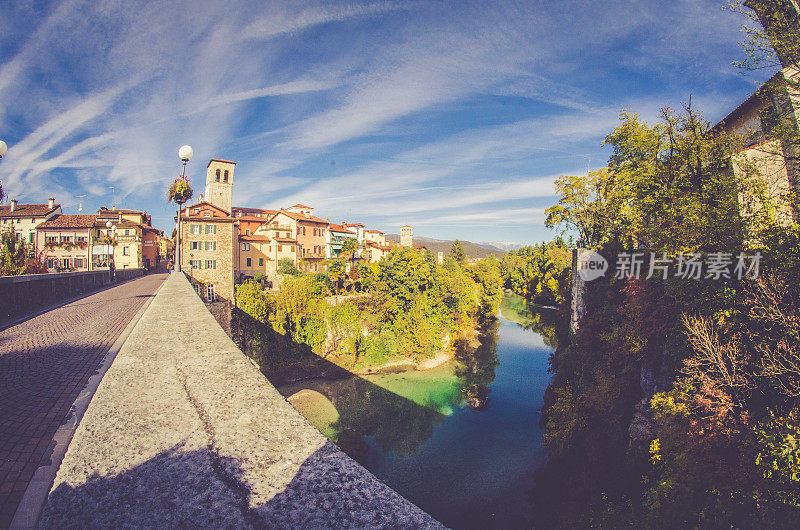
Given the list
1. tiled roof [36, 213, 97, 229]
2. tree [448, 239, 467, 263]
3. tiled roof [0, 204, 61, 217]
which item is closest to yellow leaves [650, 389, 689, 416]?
tiled roof [36, 213, 97, 229]

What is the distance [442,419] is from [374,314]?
12913mm

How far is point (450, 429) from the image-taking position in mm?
19922

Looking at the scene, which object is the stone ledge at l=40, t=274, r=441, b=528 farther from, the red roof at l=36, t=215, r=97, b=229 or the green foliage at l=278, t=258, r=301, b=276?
the red roof at l=36, t=215, r=97, b=229

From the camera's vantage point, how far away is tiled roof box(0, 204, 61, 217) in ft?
143

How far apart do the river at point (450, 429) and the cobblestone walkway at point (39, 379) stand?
13940mm

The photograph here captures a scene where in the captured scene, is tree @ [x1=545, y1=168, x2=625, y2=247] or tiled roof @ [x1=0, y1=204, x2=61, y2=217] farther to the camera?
tiled roof @ [x1=0, y1=204, x2=61, y2=217]

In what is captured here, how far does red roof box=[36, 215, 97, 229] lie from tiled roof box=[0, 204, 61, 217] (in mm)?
3461

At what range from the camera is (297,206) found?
205 feet

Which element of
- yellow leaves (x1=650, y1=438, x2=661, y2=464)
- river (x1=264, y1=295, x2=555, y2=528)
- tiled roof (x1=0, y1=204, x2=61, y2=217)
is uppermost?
tiled roof (x1=0, y1=204, x2=61, y2=217)

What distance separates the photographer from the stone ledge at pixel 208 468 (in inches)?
50.0

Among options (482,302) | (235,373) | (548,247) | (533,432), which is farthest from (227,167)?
(548,247)

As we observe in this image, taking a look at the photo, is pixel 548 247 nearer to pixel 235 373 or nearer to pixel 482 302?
pixel 482 302
